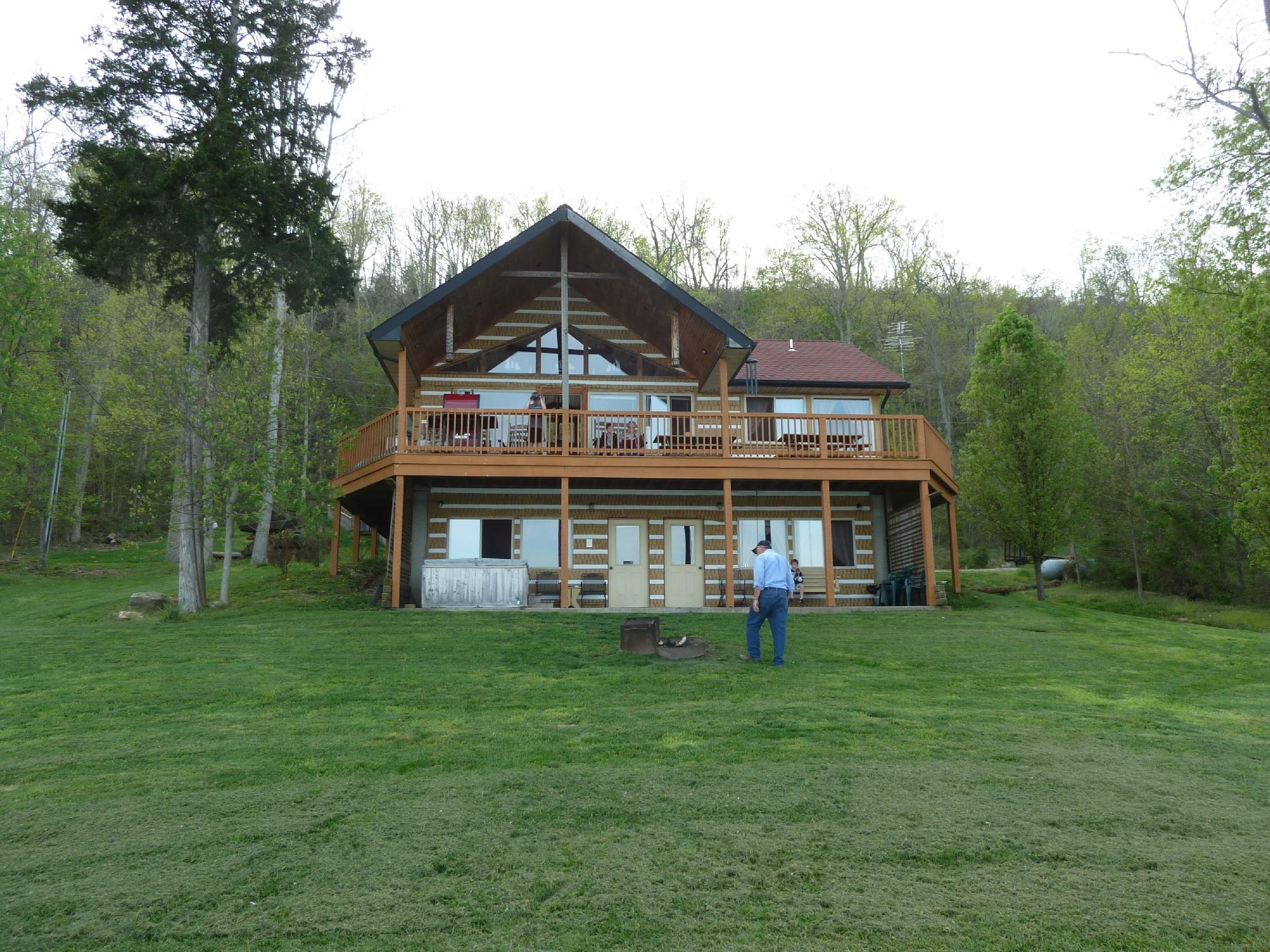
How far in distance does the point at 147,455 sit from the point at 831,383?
26.6 m

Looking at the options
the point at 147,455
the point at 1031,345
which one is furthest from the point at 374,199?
the point at 1031,345

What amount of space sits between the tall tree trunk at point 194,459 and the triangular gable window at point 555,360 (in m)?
5.22

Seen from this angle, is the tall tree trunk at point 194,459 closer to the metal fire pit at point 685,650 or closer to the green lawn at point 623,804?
the green lawn at point 623,804

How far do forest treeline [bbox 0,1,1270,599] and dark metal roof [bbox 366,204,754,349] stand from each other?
2.35 metres

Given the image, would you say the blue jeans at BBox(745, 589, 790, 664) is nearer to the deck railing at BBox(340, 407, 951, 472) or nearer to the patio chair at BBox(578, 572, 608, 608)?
the deck railing at BBox(340, 407, 951, 472)

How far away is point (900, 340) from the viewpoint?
1368 inches

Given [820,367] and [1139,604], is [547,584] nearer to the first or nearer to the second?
[820,367]

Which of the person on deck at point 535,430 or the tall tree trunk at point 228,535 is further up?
the person on deck at point 535,430

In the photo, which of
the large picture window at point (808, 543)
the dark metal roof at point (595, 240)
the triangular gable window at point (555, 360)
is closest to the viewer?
the dark metal roof at point (595, 240)

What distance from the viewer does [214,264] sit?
17703 millimetres

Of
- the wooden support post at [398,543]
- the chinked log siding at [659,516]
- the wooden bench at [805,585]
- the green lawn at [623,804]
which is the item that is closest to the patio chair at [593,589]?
the chinked log siding at [659,516]

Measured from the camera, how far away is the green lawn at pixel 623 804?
4242 millimetres

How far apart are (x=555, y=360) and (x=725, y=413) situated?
4.77 metres

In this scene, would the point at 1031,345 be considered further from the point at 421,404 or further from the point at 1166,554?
the point at 421,404
